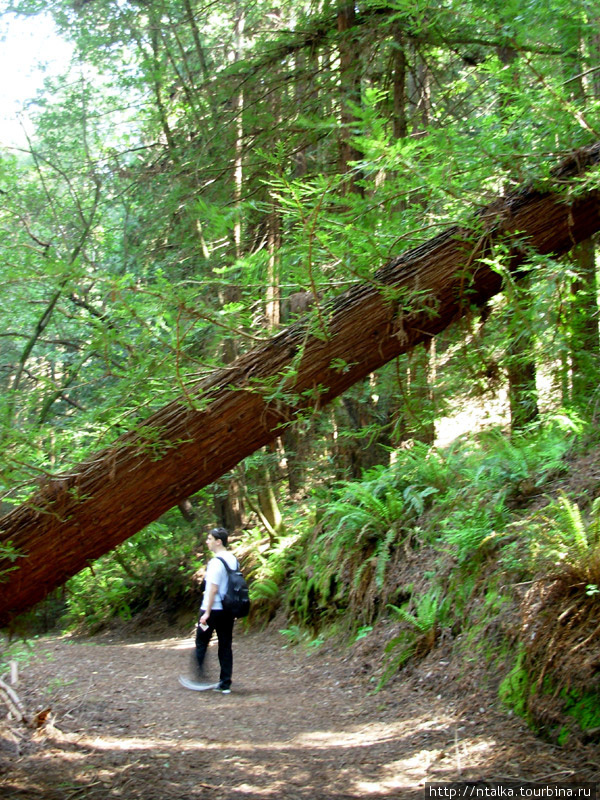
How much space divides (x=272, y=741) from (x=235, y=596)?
2055 millimetres

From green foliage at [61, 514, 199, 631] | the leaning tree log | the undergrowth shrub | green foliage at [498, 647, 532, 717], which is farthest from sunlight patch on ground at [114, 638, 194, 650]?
the undergrowth shrub

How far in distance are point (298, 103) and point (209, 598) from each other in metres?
6.35

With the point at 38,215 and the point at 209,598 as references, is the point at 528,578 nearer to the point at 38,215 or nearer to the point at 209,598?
the point at 209,598

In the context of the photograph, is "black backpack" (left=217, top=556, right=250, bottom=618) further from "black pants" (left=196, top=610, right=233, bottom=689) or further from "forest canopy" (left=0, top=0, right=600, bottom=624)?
"forest canopy" (left=0, top=0, right=600, bottom=624)

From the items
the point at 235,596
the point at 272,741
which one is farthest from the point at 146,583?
the point at 272,741

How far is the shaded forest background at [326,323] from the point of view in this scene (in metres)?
4.47

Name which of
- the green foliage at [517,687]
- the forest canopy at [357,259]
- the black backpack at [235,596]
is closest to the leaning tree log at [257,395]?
the forest canopy at [357,259]

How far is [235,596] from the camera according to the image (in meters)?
7.66

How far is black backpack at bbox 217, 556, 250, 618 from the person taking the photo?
7613mm

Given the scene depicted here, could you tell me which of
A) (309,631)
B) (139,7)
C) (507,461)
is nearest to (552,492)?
(507,461)

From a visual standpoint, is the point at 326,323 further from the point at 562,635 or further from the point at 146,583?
the point at 146,583

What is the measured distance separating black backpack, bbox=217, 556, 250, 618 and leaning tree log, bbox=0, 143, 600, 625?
10.7 ft

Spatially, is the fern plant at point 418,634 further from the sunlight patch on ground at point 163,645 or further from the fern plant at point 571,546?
the sunlight patch on ground at point 163,645

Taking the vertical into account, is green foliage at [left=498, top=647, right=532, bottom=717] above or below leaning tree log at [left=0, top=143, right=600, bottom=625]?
below
